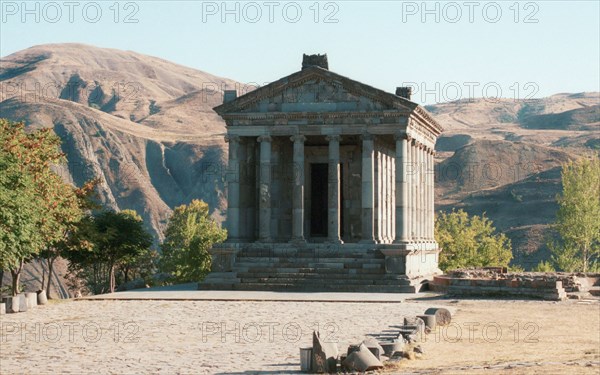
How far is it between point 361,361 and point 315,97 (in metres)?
30.3

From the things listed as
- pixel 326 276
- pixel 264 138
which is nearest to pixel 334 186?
pixel 264 138

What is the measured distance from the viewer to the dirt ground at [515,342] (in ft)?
59.7

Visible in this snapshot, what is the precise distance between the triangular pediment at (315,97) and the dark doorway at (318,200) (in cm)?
556

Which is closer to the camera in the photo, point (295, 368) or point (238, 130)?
point (295, 368)

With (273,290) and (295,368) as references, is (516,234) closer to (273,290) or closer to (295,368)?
(273,290)

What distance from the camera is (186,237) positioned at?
98.1 m

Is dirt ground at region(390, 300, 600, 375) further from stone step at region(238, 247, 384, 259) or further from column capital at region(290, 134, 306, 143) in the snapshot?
column capital at region(290, 134, 306, 143)

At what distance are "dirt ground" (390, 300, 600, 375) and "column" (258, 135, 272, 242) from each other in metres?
16.0

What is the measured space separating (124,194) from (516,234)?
3520 inches

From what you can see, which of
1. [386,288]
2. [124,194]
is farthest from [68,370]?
[124,194]

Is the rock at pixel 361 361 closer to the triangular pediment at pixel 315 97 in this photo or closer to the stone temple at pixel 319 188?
the stone temple at pixel 319 188

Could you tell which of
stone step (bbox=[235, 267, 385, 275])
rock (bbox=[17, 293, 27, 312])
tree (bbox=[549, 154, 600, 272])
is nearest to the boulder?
rock (bbox=[17, 293, 27, 312])

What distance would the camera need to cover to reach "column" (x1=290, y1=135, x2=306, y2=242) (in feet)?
155

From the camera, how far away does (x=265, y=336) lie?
24516 millimetres
